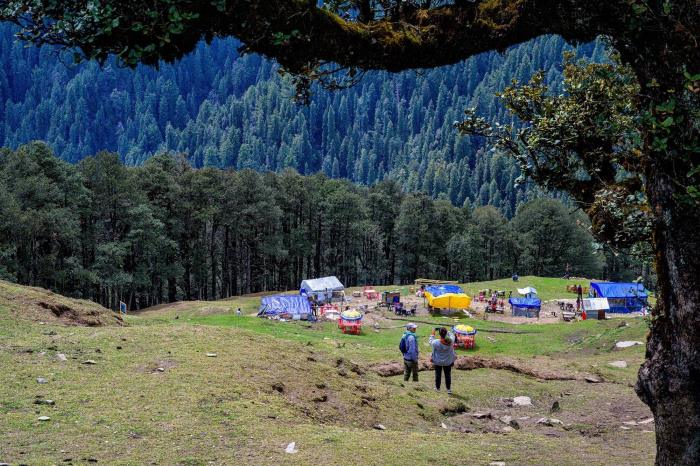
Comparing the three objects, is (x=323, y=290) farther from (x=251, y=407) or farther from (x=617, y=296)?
(x=251, y=407)

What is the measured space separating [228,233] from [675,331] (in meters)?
73.2

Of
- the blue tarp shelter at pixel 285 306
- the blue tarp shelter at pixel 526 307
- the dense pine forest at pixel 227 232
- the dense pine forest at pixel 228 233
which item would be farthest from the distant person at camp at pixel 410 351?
the dense pine forest at pixel 228 233

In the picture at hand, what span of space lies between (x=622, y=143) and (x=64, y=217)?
49155 millimetres

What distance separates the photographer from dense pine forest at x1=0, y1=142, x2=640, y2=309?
48.7 meters

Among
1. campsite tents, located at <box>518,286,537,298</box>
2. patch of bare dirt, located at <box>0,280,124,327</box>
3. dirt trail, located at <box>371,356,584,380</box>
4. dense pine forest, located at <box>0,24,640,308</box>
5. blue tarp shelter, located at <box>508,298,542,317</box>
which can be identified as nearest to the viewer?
patch of bare dirt, located at <box>0,280,124,327</box>

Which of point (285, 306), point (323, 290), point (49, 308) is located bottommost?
point (285, 306)

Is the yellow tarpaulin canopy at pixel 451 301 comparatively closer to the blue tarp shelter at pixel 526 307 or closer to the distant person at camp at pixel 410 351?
the blue tarp shelter at pixel 526 307

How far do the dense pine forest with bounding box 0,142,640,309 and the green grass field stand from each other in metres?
37.4

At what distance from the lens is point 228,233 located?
2965 inches

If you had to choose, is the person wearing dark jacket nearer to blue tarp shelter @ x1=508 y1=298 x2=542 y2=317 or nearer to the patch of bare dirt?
the patch of bare dirt

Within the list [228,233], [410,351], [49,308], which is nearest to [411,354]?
[410,351]

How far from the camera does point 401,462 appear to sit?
7.68 m

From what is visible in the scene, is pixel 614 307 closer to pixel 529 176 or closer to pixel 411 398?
pixel 411 398

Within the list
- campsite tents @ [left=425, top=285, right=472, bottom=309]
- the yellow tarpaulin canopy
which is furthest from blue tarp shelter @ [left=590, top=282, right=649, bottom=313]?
the yellow tarpaulin canopy
